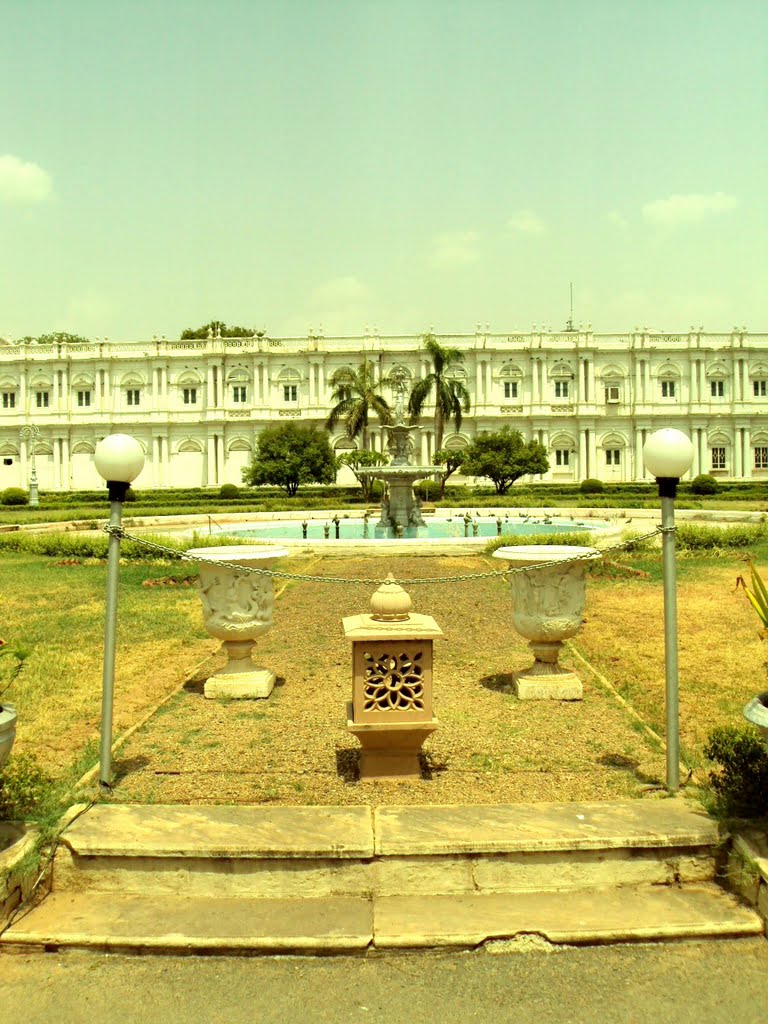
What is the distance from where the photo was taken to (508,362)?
47875mm

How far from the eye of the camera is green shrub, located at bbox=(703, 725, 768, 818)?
3545 millimetres

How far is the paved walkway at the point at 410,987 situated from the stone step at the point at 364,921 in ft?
0.16

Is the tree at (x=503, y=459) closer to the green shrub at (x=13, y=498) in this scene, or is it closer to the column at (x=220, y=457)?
the column at (x=220, y=457)

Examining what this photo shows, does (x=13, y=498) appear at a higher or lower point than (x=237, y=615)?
higher

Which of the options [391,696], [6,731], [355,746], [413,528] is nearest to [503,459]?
[413,528]

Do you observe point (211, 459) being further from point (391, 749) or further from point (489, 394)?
point (391, 749)

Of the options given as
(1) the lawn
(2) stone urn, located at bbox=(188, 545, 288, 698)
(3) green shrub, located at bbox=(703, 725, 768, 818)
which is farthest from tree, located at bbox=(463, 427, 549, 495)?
(3) green shrub, located at bbox=(703, 725, 768, 818)

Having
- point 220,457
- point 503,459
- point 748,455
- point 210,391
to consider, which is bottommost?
point 503,459

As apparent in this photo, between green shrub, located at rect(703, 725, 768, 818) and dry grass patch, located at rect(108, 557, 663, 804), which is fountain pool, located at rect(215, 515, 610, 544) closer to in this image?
dry grass patch, located at rect(108, 557, 663, 804)

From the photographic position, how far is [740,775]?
3.75 metres

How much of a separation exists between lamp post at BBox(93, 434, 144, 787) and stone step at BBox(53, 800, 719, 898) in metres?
0.70

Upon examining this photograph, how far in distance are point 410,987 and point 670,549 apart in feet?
7.97

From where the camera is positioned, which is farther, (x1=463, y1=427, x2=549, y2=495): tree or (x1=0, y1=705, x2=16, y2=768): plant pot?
(x1=463, y1=427, x2=549, y2=495): tree

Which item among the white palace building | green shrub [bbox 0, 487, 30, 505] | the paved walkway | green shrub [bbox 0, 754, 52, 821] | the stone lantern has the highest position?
the white palace building
